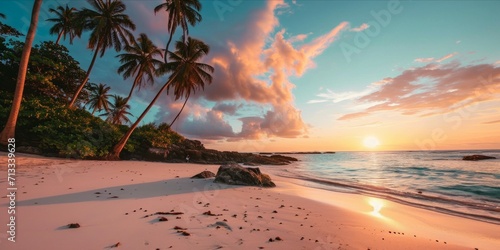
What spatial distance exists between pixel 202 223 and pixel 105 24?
25.0 metres

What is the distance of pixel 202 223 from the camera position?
4.30 meters

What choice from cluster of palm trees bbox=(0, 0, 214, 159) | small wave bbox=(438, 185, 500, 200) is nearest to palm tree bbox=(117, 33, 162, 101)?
cluster of palm trees bbox=(0, 0, 214, 159)

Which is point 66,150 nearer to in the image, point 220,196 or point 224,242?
point 220,196

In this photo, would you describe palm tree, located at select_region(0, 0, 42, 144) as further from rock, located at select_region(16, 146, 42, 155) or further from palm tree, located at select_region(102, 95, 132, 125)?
palm tree, located at select_region(102, 95, 132, 125)

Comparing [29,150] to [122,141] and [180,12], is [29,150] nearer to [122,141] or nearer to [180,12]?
[122,141]

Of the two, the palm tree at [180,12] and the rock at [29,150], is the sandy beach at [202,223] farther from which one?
the palm tree at [180,12]

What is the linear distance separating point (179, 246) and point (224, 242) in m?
0.71

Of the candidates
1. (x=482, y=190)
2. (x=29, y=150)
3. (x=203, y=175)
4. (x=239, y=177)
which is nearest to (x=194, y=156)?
(x=29, y=150)

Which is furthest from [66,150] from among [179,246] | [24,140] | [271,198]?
[179,246]

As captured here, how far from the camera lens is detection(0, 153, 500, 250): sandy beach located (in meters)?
3.43

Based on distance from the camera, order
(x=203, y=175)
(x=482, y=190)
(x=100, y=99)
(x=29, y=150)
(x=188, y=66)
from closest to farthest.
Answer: (x=203, y=175), (x=482, y=190), (x=29, y=150), (x=188, y=66), (x=100, y=99)

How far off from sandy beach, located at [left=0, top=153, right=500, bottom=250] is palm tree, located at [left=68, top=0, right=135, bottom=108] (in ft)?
61.2

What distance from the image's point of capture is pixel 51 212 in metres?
4.36

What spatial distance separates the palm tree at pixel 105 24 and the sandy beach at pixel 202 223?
18.7 metres
